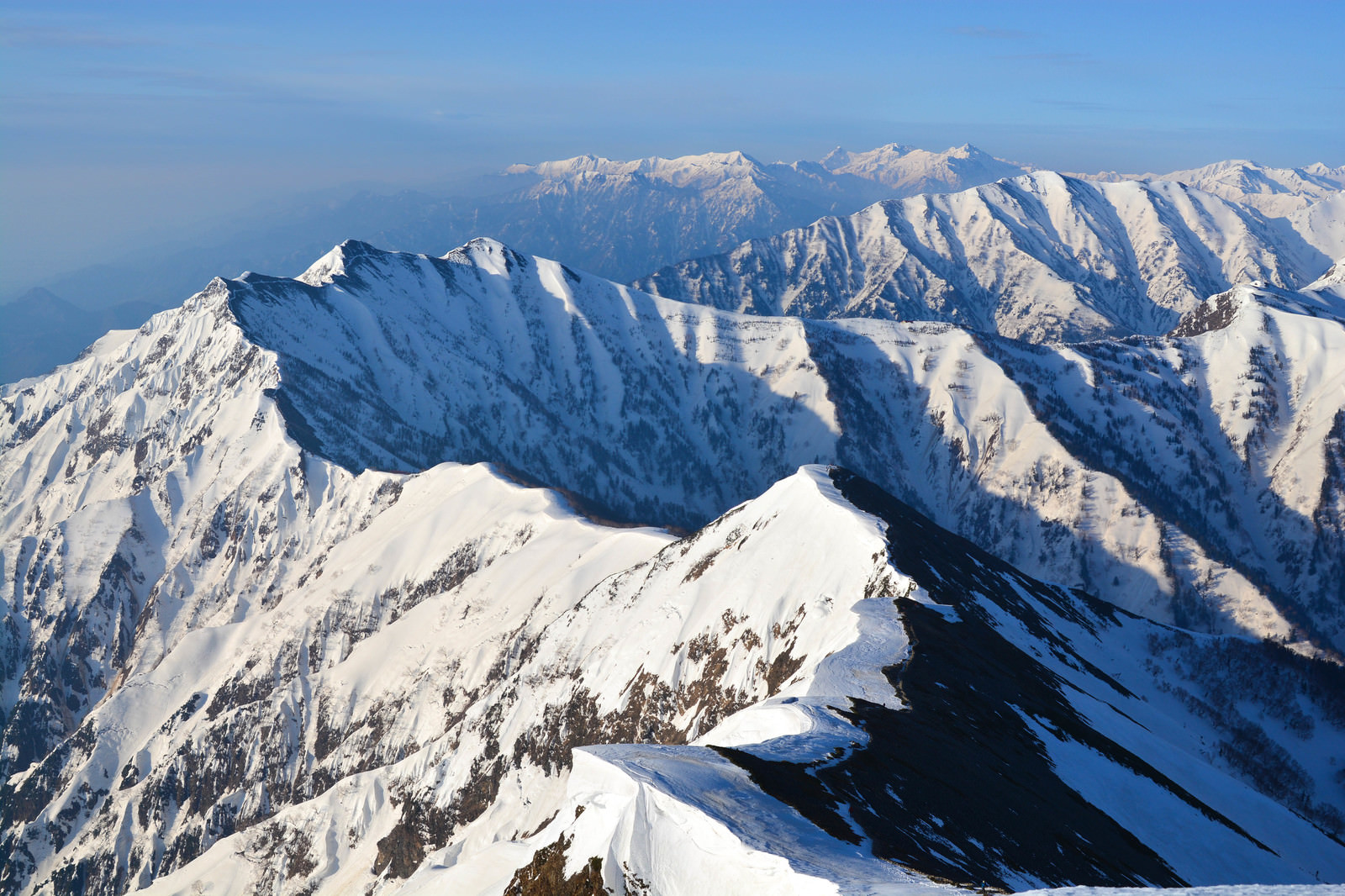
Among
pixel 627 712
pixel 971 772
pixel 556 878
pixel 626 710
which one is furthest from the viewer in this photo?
pixel 626 710

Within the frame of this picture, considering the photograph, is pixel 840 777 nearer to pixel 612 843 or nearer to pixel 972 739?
pixel 612 843

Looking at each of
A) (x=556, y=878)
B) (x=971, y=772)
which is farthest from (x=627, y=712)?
(x=556, y=878)

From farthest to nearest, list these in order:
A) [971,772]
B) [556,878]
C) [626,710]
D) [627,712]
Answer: [626,710]
[627,712]
[971,772]
[556,878]

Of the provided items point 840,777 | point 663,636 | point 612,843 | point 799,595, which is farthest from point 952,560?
point 612,843

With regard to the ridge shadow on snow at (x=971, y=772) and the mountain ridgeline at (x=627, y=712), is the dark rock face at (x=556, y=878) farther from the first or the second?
the ridge shadow on snow at (x=971, y=772)

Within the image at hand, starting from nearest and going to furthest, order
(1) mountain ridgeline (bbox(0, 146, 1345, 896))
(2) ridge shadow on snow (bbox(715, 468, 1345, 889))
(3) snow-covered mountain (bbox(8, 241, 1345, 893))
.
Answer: (2) ridge shadow on snow (bbox(715, 468, 1345, 889)) < (1) mountain ridgeline (bbox(0, 146, 1345, 896)) < (3) snow-covered mountain (bbox(8, 241, 1345, 893))

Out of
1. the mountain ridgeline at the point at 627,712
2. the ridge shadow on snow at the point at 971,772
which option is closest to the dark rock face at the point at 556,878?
the mountain ridgeline at the point at 627,712

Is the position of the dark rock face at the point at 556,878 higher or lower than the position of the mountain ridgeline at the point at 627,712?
higher

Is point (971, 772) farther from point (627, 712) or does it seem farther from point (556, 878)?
point (627, 712)

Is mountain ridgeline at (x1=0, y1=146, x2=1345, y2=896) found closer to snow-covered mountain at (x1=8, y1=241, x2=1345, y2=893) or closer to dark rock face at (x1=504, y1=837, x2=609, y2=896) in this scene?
dark rock face at (x1=504, y1=837, x2=609, y2=896)

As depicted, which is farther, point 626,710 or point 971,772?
point 626,710

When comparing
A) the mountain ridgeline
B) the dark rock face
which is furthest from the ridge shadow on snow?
the dark rock face
